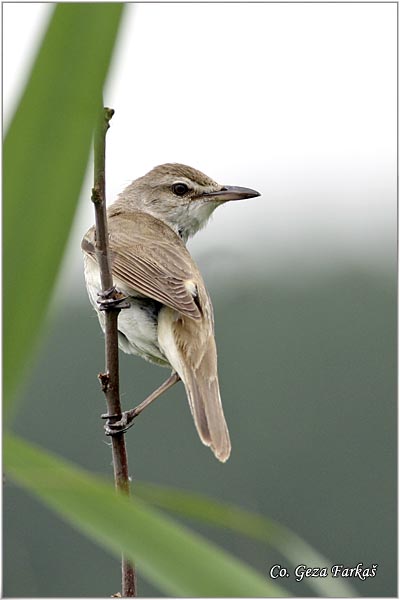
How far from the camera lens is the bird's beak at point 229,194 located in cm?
562

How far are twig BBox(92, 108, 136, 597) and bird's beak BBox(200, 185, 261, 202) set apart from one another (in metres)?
2.02

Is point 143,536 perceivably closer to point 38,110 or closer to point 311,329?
point 38,110

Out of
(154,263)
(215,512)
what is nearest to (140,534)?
(215,512)

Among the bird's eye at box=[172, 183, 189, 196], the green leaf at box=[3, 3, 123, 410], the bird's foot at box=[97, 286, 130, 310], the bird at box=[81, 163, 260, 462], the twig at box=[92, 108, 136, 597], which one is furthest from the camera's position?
the bird's eye at box=[172, 183, 189, 196]

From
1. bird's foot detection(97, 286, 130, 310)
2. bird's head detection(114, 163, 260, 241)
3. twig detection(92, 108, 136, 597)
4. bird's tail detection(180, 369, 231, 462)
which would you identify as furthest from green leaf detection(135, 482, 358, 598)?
bird's head detection(114, 163, 260, 241)

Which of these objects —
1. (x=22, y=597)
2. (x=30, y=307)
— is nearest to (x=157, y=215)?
(x=22, y=597)

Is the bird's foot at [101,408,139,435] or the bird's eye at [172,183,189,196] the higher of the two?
the bird's eye at [172,183,189,196]

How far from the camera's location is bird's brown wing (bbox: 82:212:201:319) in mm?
4441

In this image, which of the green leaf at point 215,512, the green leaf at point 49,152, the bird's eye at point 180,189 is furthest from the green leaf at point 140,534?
the bird's eye at point 180,189

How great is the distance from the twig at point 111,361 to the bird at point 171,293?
80mm

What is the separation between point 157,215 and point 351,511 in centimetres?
1160

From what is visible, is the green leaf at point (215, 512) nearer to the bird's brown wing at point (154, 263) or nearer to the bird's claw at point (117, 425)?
the bird's claw at point (117, 425)

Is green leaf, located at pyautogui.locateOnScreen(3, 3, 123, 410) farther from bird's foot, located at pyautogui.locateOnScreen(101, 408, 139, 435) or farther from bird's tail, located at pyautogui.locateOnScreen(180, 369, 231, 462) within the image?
bird's foot, located at pyautogui.locateOnScreen(101, 408, 139, 435)

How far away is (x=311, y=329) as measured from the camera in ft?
73.3
